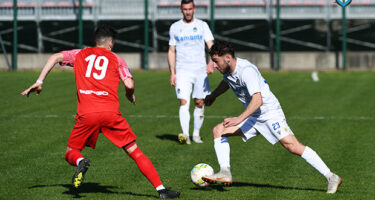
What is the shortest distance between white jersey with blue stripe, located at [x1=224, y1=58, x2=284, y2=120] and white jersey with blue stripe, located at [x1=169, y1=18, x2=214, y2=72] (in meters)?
4.15

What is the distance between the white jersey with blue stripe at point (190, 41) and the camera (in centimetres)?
1179

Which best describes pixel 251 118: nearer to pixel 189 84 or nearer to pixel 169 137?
pixel 189 84

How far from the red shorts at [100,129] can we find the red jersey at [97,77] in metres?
0.07

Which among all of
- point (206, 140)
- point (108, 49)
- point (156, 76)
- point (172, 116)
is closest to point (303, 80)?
point (156, 76)

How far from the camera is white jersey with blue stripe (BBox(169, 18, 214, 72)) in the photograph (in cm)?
1179

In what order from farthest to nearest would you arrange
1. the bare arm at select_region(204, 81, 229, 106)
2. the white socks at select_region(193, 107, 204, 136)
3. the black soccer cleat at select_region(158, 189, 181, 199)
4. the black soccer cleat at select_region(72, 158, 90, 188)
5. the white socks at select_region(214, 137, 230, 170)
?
the white socks at select_region(193, 107, 204, 136) < the bare arm at select_region(204, 81, 229, 106) < the white socks at select_region(214, 137, 230, 170) < the black soccer cleat at select_region(158, 189, 181, 199) < the black soccer cleat at select_region(72, 158, 90, 188)

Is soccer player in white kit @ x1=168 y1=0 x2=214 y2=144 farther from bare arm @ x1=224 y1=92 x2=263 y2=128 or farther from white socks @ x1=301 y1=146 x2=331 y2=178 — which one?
bare arm @ x1=224 y1=92 x2=263 y2=128

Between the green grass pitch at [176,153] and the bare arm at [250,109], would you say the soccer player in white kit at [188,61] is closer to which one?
the green grass pitch at [176,153]

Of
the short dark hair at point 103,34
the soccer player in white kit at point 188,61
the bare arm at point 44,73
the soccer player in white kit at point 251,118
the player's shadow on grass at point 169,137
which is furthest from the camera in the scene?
the player's shadow on grass at point 169,137

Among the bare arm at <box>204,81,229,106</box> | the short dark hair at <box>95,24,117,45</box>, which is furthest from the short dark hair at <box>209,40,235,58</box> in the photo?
the short dark hair at <box>95,24,117,45</box>

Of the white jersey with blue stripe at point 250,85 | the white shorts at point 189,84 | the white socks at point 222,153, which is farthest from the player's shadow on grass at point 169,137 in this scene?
the white jersey with blue stripe at point 250,85

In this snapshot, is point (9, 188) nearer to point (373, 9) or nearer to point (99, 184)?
point (99, 184)

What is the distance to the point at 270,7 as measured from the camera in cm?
3428

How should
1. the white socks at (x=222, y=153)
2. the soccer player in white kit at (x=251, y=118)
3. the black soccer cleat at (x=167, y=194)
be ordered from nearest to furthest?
1. the black soccer cleat at (x=167, y=194)
2. the soccer player in white kit at (x=251, y=118)
3. the white socks at (x=222, y=153)
